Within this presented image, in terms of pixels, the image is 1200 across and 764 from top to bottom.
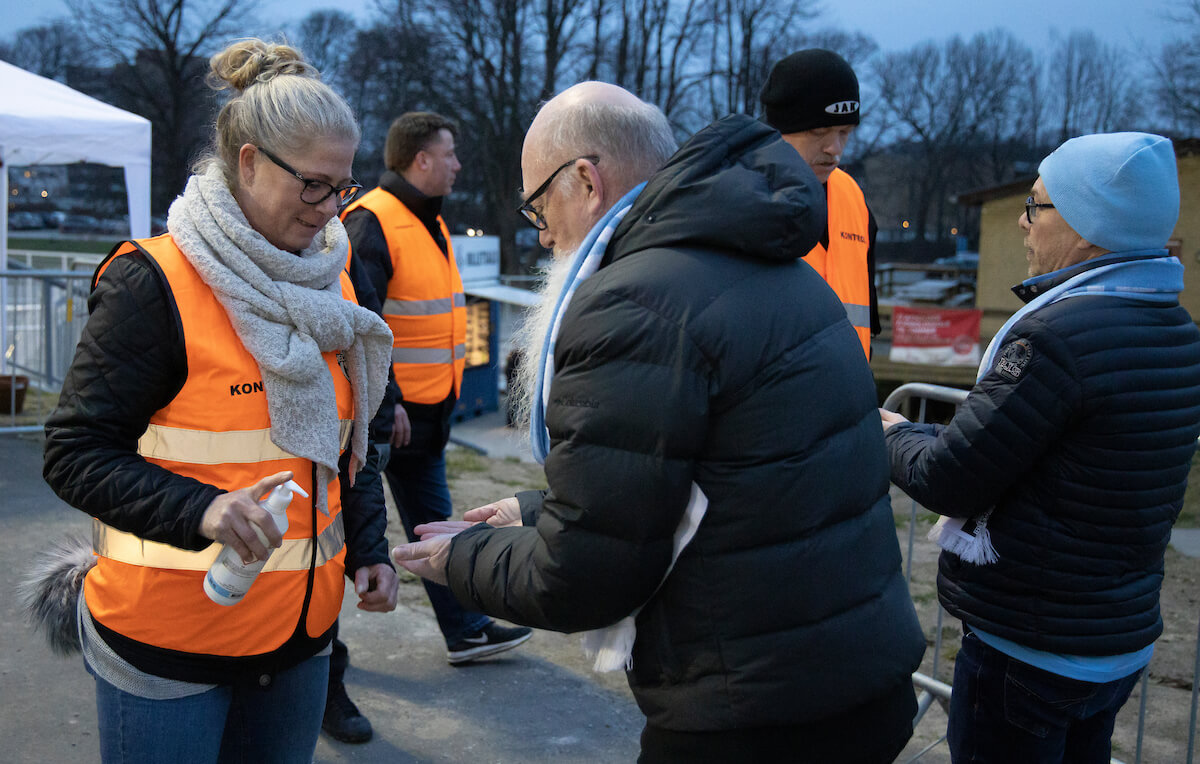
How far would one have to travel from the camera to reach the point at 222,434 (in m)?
1.86

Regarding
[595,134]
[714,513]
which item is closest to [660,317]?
[714,513]

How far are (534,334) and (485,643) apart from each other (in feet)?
8.64

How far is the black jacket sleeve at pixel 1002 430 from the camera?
2111 mm

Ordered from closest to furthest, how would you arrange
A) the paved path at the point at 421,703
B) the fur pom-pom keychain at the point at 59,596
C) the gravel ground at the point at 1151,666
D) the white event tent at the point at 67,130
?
the fur pom-pom keychain at the point at 59,596, the paved path at the point at 421,703, the gravel ground at the point at 1151,666, the white event tent at the point at 67,130

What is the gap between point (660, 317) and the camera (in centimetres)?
141

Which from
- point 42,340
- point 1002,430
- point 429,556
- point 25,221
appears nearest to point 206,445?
point 429,556

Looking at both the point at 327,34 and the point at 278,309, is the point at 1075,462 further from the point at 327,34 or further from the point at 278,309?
the point at 327,34

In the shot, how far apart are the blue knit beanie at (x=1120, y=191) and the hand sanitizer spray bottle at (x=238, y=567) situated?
5.79 ft

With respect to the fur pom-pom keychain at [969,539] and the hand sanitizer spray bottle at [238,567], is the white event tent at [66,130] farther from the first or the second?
the fur pom-pom keychain at [969,539]

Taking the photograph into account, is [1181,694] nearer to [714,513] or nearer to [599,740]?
[599,740]

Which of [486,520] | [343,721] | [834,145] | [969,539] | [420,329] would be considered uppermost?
[834,145]

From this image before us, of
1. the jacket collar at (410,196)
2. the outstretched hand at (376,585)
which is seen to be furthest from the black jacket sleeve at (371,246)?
the outstretched hand at (376,585)

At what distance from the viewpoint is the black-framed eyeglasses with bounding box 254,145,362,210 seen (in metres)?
1.97

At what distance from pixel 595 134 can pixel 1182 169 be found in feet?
70.4
